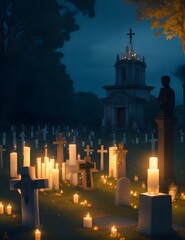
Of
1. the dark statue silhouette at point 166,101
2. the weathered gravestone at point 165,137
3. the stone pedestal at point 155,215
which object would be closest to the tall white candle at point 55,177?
the weathered gravestone at point 165,137

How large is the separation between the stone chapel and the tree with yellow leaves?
1192 inches

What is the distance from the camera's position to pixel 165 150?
38.5ft

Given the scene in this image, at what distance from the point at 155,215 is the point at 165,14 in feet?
24.0

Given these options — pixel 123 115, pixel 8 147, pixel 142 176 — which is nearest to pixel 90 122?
pixel 123 115

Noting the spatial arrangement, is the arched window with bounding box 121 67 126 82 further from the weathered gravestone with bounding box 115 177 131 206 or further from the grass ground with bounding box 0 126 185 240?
the weathered gravestone with bounding box 115 177 131 206

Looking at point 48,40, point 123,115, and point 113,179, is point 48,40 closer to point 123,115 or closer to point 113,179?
→ point 123,115

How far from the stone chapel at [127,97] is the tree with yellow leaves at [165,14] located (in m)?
30.3

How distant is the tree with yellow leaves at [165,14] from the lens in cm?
1270

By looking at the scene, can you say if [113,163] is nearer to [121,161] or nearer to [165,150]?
[121,161]

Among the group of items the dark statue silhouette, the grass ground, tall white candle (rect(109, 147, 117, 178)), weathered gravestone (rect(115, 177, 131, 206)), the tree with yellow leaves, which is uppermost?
the tree with yellow leaves

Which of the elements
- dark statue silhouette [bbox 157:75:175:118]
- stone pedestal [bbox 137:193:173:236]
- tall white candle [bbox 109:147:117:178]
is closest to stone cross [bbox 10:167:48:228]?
stone pedestal [bbox 137:193:173:236]

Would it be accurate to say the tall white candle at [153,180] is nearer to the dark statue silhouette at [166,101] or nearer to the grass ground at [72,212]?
the grass ground at [72,212]

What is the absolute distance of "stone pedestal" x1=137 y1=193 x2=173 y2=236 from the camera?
25.1 ft

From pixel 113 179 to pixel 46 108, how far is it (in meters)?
29.7
